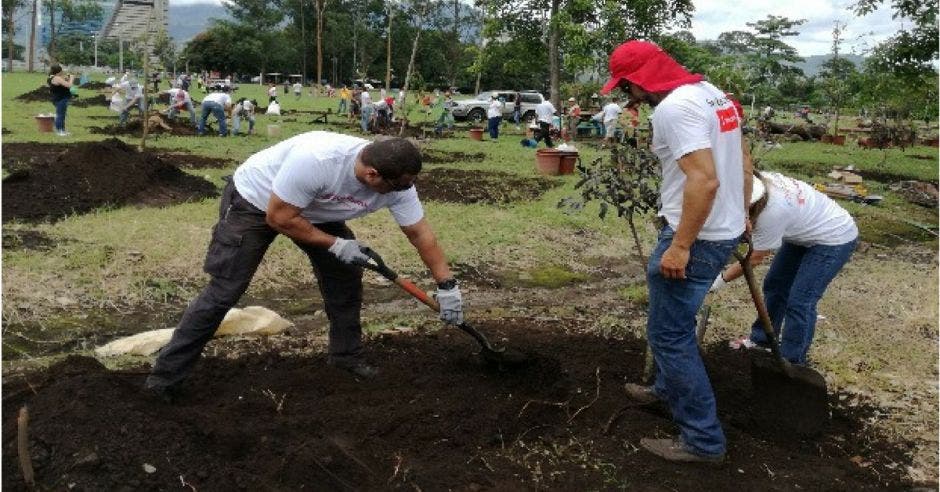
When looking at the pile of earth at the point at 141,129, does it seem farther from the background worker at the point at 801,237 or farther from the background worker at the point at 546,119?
the background worker at the point at 801,237

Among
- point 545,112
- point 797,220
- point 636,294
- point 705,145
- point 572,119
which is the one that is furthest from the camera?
point 572,119

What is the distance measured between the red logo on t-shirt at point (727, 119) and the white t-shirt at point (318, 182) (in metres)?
Answer: 1.52

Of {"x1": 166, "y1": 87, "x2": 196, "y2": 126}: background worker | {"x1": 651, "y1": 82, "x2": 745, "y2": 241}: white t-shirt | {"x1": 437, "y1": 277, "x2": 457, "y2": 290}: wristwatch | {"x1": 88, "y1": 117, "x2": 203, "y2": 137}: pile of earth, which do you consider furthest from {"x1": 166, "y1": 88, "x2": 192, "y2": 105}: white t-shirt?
{"x1": 651, "y1": 82, "x2": 745, "y2": 241}: white t-shirt

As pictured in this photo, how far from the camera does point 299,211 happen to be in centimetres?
351

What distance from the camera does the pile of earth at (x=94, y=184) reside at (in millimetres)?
8330

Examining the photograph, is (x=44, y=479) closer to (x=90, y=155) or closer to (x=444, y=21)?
(x=90, y=155)

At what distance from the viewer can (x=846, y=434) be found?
156 inches

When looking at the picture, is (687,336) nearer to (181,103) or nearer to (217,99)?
(217,99)

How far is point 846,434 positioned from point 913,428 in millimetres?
487

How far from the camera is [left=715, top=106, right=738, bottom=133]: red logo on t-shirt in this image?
119 inches

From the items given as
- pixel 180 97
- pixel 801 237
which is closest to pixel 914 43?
pixel 801 237

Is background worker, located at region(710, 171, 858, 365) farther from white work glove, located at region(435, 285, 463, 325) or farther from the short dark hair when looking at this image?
the short dark hair

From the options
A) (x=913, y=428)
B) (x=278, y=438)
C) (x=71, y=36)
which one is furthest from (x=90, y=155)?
(x=71, y=36)

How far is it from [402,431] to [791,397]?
191 centimetres
